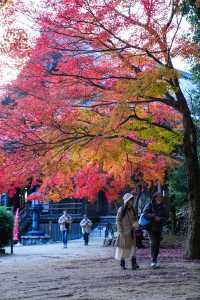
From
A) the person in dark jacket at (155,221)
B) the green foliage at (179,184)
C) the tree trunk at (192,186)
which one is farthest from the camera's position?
the green foliage at (179,184)

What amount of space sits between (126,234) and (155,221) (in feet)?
2.28

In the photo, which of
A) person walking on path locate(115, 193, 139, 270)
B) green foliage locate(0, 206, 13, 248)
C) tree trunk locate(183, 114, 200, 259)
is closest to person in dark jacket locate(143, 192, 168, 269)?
person walking on path locate(115, 193, 139, 270)

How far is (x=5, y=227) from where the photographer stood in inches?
640

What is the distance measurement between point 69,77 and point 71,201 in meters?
19.3

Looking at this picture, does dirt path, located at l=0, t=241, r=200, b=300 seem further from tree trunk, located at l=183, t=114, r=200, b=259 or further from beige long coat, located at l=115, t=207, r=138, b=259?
tree trunk, located at l=183, t=114, r=200, b=259

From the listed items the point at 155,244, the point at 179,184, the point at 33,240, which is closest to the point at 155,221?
the point at 155,244

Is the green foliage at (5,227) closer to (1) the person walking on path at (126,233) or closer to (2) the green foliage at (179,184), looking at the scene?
(1) the person walking on path at (126,233)

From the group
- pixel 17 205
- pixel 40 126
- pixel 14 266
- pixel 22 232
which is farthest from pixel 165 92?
pixel 17 205

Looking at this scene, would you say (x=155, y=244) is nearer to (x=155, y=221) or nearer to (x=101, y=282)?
(x=155, y=221)

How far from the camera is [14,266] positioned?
1204 cm

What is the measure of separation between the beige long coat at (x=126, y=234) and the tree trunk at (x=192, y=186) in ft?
9.16

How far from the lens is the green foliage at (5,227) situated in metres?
16.2

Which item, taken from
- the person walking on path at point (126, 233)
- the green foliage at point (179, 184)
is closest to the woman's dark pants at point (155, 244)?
the person walking on path at point (126, 233)

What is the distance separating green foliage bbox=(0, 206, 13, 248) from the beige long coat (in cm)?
690
